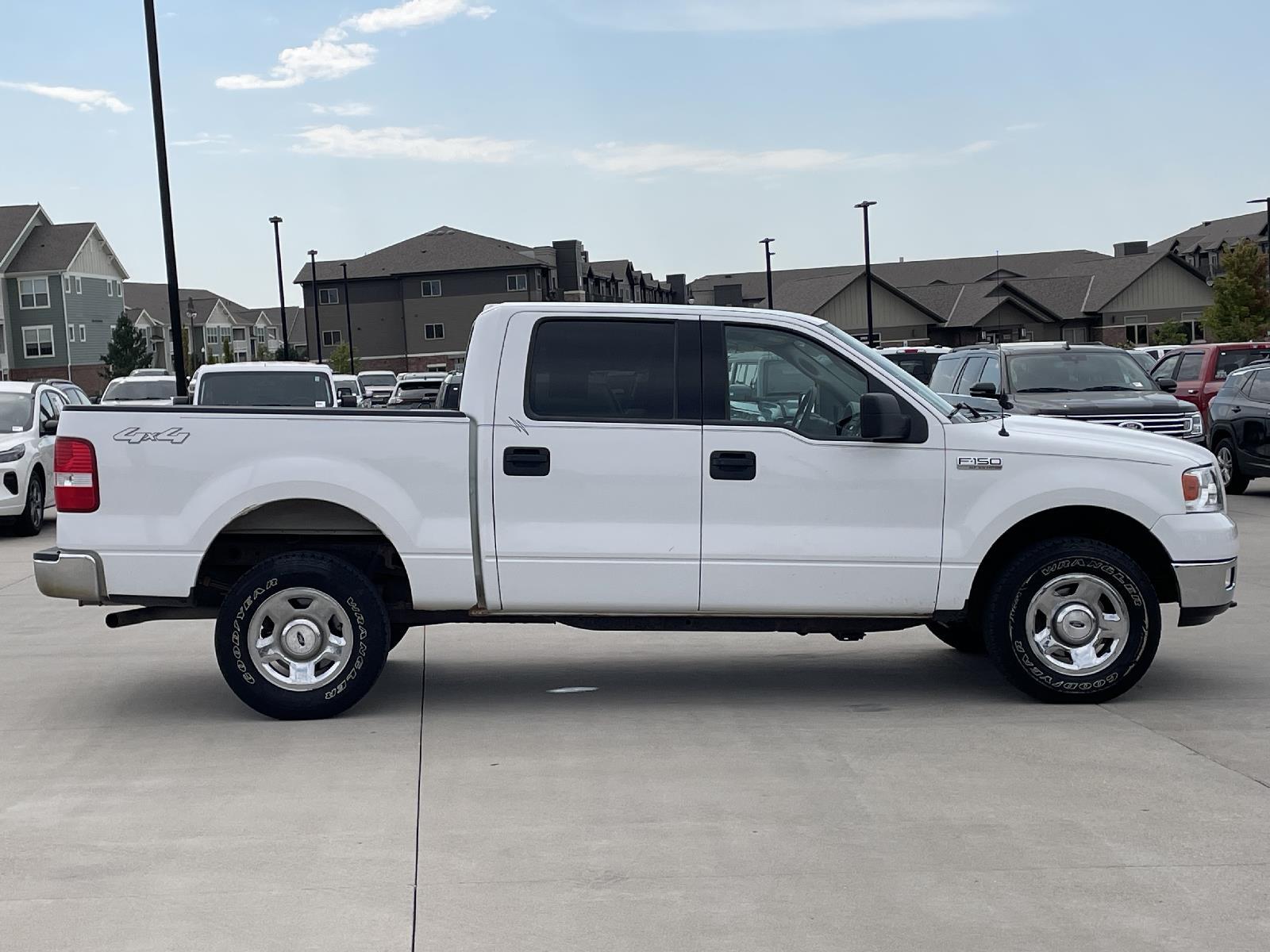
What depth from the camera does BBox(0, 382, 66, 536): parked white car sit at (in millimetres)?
17141

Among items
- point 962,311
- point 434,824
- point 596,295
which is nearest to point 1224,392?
point 434,824

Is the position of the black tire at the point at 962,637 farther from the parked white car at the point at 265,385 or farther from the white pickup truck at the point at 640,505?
the parked white car at the point at 265,385

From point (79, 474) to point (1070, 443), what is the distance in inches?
193

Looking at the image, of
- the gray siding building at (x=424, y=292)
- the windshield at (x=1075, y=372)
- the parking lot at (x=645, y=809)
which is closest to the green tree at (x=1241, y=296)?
the gray siding building at (x=424, y=292)

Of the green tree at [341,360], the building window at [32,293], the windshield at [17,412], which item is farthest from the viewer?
the green tree at [341,360]

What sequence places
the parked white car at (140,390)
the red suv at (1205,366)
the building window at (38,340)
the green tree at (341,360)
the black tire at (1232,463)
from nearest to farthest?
the black tire at (1232,463) → the red suv at (1205,366) → the parked white car at (140,390) → the building window at (38,340) → the green tree at (341,360)

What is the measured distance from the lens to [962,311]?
269ft

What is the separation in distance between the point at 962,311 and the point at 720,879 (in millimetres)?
79865

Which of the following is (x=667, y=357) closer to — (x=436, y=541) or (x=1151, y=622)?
(x=436, y=541)

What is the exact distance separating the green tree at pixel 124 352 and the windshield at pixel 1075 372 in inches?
2691

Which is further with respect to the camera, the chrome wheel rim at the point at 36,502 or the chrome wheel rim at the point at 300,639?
the chrome wheel rim at the point at 36,502

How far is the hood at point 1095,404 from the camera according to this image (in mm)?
16219

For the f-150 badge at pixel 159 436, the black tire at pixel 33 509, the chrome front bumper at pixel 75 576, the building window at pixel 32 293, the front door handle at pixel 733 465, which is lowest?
the black tire at pixel 33 509

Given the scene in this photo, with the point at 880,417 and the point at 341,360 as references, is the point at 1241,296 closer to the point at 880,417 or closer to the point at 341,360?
the point at 341,360
